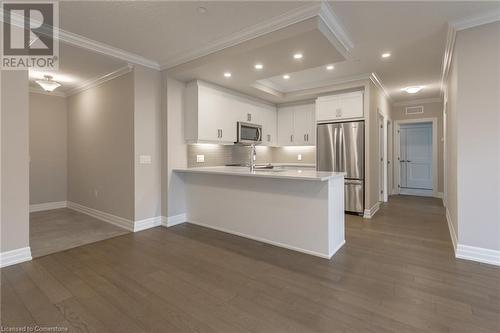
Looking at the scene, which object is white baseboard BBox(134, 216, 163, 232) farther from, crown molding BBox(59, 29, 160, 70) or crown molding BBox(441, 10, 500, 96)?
crown molding BBox(441, 10, 500, 96)

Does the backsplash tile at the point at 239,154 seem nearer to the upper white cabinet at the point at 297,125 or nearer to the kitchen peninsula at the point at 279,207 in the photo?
the upper white cabinet at the point at 297,125

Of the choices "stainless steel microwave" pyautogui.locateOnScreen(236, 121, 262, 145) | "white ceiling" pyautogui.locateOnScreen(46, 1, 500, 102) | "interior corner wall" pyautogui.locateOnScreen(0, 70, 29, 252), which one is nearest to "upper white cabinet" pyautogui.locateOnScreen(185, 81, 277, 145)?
"stainless steel microwave" pyautogui.locateOnScreen(236, 121, 262, 145)

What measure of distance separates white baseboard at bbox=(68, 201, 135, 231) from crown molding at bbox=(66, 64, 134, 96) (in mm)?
2378

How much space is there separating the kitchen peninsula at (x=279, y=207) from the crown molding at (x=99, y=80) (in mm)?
1795

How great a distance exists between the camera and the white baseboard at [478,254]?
272 cm

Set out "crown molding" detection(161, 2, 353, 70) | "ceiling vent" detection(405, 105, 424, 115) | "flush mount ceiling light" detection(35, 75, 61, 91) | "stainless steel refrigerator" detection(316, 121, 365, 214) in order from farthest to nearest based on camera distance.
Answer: "ceiling vent" detection(405, 105, 424, 115) < "stainless steel refrigerator" detection(316, 121, 365, 214) < "flush mount ceiling light" detection(35, 75, 61, 91) < "crown molding" detection(161, 2, 353, 70)

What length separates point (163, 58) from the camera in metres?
3.93

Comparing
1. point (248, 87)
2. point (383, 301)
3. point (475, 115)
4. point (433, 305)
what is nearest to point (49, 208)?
A: point (248, 87)

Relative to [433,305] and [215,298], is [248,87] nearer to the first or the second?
[215,298]

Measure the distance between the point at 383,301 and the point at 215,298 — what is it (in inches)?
53.5

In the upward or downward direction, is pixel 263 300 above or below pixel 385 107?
below

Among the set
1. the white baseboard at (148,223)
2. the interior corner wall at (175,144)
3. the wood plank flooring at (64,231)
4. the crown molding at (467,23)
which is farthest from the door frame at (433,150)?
the wood plank flooring at (64,231)

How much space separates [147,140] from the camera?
13.5 ft

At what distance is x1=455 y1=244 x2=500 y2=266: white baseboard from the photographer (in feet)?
8.93
